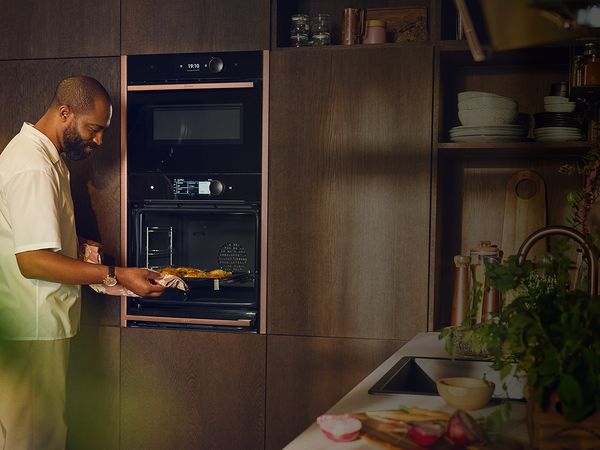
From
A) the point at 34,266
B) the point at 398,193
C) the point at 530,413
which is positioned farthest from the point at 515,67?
the point at 530,413

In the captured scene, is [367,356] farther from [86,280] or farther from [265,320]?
[86,280]

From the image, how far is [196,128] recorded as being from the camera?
9.73 feet

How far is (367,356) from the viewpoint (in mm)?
2775

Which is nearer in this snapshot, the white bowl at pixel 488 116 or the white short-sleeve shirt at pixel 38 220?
the white short-sleeve shirt at pixel 38 220

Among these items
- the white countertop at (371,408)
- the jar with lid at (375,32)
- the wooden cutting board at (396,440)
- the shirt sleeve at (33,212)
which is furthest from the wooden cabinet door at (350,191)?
the wooden cutting board at (396,440)

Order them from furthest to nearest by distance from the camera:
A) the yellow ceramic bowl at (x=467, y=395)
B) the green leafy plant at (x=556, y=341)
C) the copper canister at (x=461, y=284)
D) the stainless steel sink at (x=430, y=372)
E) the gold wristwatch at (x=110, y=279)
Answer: the gold wristwatch at (x=110, y=279) → the copper canister at (x=461, y=284) → the stainless steel sink at (x=430, y=372) → the yellow ceramic bowl at (x=467, y=395) → the green leafy plant at (x=556, y=341)

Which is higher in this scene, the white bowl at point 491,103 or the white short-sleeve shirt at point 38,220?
the white bowl at point 491,103

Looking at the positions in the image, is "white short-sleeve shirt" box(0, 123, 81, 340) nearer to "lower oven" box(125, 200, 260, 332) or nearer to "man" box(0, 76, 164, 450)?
"man" box(0, 76, 164, 450)

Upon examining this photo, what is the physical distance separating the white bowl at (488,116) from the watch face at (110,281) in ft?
4.64

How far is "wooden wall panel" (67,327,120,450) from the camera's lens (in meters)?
3.01

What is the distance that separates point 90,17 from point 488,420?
2510 mm

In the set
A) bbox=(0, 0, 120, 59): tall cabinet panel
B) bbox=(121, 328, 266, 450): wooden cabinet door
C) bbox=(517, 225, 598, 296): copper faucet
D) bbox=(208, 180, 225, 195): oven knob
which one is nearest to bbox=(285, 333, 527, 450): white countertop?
bbox=(517, 225, 598, 296): copper faucet

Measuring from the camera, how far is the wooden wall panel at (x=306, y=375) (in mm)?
2789

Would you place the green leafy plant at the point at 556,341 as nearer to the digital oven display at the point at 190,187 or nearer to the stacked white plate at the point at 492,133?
the stacked white plate at the point at 492,133
